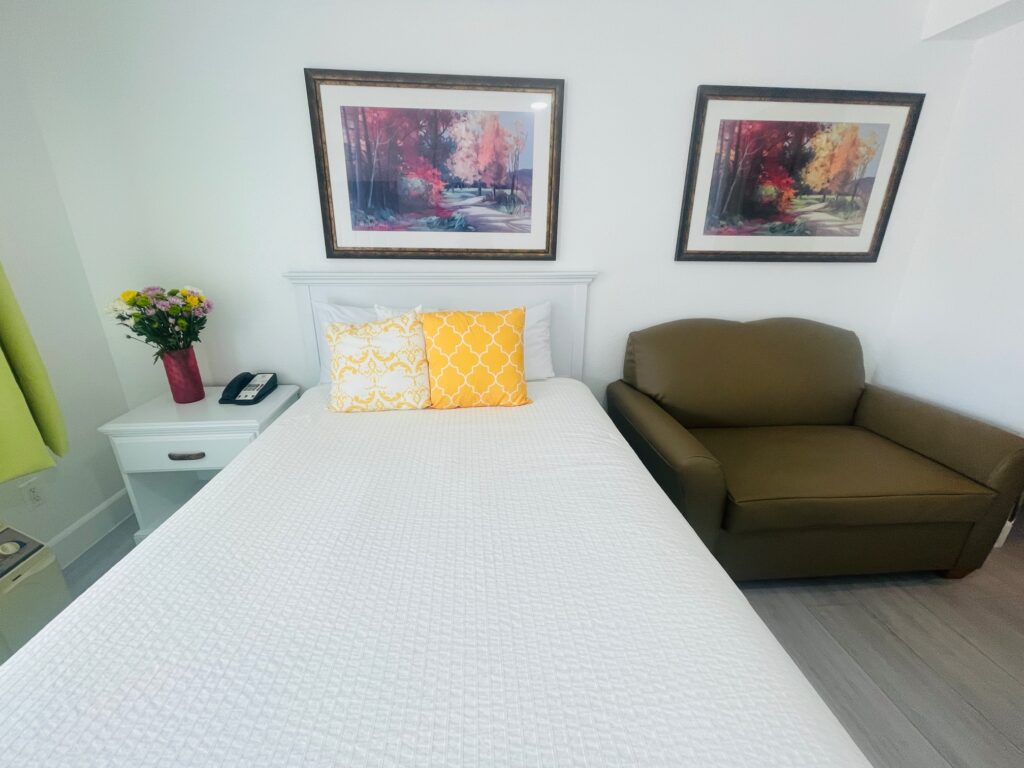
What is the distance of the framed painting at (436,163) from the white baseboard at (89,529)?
1.51 meters

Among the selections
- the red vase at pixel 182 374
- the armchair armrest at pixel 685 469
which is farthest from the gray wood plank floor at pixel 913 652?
the red vase at pixel 182 374

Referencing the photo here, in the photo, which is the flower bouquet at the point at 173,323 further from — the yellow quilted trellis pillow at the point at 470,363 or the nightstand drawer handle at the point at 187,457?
the yellow quilted trellis pillow at the point at 470,363

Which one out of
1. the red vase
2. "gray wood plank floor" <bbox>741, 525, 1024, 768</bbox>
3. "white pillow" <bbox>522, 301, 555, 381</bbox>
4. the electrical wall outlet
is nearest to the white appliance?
the electrical wall outlet

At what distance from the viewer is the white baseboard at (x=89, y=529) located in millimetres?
1752

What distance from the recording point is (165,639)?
0.71 meters

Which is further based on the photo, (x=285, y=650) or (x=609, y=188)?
(x=609, y=188)

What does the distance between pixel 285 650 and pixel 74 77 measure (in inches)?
90.2

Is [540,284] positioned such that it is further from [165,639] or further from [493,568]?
[165,639]

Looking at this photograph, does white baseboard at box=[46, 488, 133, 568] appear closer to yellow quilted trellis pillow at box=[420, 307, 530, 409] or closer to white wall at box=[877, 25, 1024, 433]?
yellow quilted trellis pillow at box=[420, 307, 530, 409]

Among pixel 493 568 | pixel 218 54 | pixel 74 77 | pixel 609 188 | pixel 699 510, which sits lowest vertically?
pixel 699 510

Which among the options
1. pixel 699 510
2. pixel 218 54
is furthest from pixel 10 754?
pixel 218 54

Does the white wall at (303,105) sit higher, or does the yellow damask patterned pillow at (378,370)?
the white wall at (303,105)

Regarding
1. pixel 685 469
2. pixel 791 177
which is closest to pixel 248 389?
pixel 685 469

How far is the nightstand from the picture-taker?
1.65 meters
